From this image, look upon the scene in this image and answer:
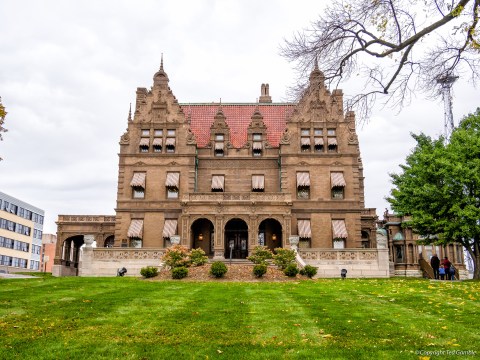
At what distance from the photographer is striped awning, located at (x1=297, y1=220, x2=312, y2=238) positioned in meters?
40.7

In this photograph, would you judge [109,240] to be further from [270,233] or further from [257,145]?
[257,145]

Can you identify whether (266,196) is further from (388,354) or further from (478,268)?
(388,354)

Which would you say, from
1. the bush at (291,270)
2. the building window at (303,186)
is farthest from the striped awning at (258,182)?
the bush at (291,270)

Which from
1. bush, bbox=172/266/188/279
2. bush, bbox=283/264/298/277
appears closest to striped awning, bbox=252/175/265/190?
bush, bbox=283/264/298/277

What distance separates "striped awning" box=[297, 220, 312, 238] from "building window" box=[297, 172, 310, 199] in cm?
229

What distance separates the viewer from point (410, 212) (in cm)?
3462

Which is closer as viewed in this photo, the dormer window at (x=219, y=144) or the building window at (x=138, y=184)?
the building window at (x=138, y=184)

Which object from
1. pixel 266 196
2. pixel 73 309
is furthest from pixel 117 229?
pixel 73 309

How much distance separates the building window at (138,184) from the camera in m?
42.2

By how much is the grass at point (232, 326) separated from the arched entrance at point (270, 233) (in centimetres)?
2395

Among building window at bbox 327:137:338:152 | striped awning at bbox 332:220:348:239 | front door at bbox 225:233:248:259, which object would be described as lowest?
front door at bbox 225:233:248:259

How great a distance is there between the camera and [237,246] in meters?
42.7

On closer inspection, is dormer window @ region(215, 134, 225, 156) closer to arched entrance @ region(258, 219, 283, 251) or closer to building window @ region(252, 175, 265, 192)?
building window @ region(252, 175, 265, 192)

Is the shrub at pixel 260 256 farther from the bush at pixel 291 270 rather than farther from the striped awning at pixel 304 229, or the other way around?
the striped awning at pixel 304 229
